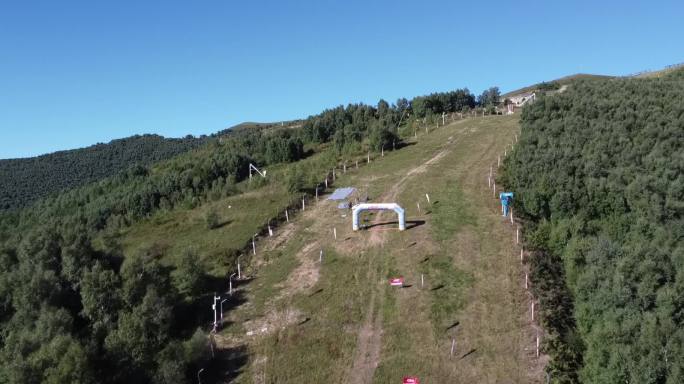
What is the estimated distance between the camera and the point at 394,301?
34.0m

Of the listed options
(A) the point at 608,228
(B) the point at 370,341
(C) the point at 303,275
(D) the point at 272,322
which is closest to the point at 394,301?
(B) the point at 370,341

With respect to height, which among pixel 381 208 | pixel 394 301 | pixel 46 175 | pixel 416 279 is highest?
pixel 46 175

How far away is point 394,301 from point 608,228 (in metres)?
17.8

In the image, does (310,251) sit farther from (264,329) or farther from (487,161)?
(487,161)

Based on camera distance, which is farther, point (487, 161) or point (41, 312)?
point (487, 161)

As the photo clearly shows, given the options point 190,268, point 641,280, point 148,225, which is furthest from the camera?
point 148,225

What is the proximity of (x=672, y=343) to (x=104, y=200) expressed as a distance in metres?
91.9

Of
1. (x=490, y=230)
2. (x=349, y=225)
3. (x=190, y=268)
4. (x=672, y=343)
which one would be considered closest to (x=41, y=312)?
(x=190, y=268)

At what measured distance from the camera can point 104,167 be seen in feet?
620

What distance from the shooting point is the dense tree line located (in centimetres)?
2470

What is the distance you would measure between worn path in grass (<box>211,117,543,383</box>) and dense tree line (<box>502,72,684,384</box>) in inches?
98.8

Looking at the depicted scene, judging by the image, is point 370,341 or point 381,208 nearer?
point 370,341

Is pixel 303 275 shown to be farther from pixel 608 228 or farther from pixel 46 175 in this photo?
pixel 46 175

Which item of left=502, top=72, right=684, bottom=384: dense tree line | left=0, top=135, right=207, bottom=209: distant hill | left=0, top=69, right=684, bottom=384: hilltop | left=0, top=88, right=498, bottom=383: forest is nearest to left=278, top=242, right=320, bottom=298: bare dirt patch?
left=0, top=69, right=684, bottom=384: hilltop
